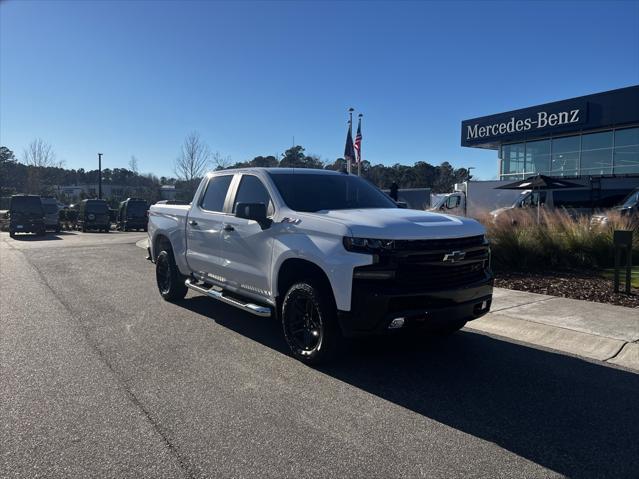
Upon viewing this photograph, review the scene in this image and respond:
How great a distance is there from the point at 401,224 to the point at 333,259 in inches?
27.8

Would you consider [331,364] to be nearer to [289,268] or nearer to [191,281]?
[289,268]

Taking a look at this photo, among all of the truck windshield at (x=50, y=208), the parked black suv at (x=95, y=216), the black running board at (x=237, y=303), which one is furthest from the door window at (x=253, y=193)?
the truck windshield at (x=50, y=208)

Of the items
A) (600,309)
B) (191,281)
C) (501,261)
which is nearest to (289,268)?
(191,281)

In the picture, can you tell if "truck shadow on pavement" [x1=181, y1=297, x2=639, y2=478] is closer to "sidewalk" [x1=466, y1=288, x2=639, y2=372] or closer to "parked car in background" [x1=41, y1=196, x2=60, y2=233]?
"sidewalk" [x1=466, y1=288, x2=639, y2=372]

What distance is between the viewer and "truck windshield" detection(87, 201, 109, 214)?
31.7 m

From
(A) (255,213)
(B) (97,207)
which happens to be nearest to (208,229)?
(A) (255,213)

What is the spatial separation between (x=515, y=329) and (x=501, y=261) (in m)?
4.95

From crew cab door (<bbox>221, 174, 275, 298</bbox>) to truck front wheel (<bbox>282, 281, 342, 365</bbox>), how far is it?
20.0 inches

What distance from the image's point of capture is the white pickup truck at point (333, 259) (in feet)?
15.0

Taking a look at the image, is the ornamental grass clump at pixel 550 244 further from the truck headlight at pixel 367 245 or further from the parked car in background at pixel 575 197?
the parked car in background at pixel 575 197

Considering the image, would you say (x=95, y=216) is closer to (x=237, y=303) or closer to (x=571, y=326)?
(x=237, y=303)

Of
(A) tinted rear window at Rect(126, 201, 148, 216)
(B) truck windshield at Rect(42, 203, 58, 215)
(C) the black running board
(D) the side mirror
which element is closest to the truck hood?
(D) the side mirror

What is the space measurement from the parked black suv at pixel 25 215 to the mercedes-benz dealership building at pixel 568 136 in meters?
27.1

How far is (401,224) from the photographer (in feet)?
15.6
